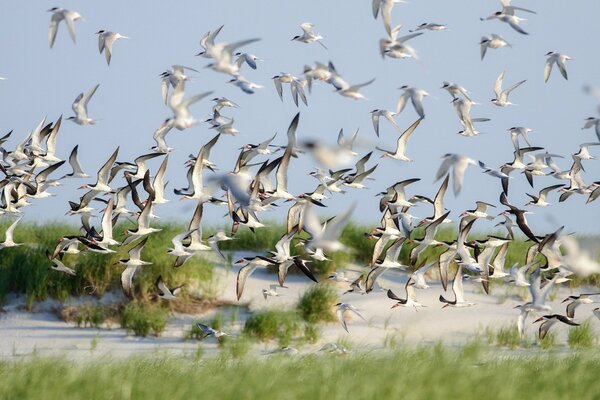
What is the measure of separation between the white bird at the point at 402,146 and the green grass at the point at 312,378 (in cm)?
486

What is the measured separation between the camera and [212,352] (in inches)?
497

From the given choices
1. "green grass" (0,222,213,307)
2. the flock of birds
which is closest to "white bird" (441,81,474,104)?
the flock of birds

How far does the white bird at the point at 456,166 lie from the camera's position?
11.2 meters

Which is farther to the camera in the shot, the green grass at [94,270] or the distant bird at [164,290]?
the green grass at [94,270]

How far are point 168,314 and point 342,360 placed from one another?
5523 millimetres

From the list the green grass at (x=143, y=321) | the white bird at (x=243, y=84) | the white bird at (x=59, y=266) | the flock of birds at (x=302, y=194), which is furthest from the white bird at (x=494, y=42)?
the white bird at (x=59, y=266)

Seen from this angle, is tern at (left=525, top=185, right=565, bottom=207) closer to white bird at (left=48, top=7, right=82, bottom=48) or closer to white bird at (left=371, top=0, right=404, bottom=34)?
white bird at (left=371, top=0, right=404, bottom=34)

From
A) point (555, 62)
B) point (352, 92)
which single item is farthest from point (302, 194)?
point (555, 62)

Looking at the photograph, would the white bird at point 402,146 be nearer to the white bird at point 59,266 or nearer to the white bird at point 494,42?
the white bird at point 494,42

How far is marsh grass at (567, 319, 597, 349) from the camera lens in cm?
1380

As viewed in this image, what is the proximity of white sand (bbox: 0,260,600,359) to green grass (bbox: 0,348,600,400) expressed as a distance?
322 centimetres

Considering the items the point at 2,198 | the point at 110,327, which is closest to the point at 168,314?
the point at 110,327

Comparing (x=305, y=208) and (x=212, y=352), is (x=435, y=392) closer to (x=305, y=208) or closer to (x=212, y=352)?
(x=305, y=208)

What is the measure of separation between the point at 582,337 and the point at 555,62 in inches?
170
